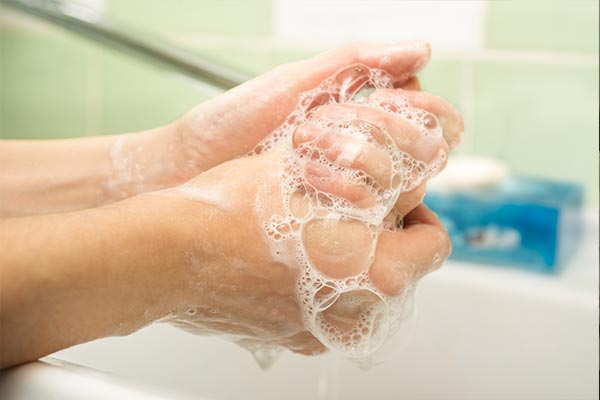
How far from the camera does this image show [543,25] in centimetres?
99

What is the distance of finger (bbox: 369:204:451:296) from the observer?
565 mm

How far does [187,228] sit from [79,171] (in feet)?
0.87

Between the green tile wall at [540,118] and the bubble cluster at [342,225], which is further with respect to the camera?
the green tile wall at [540,118]

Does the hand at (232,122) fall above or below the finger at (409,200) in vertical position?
above

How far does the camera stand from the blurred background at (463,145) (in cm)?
82

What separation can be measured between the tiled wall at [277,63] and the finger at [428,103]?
0.42 m

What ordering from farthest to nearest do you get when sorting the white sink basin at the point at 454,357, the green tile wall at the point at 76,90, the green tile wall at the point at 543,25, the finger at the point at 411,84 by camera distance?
the green tile wall at the point at 76,90 → the green tile wall at the point at 543,25 → the white sink basin at the point at 454,357 → the finger at the point at 411,84

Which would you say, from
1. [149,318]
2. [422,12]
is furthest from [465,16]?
[149,318]

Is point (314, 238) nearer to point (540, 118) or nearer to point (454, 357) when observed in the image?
point (454, 357)

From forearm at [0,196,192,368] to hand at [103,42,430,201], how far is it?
18 centimetres

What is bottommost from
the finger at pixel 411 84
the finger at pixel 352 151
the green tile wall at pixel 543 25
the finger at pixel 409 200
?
the finger at pixel 409 200

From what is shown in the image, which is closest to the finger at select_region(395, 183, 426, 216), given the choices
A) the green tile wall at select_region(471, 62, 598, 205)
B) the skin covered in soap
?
the skin covered in soap

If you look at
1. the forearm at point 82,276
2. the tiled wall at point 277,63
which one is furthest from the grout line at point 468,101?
the forearm at point 82,276

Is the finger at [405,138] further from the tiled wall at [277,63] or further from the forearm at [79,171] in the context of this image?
the tiled wall at [277,63]
